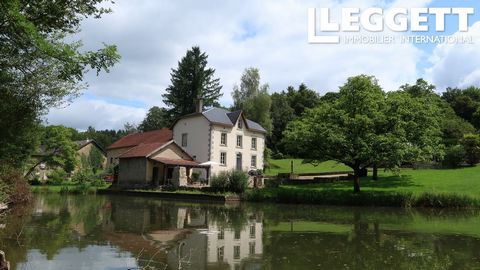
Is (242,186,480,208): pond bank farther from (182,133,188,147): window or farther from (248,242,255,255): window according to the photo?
(182,133,188,147): window

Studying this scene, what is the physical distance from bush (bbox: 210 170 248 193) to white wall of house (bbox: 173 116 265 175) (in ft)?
36.8

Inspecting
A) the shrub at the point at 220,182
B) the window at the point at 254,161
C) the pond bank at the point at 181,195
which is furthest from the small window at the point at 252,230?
the window at the point at 254,161

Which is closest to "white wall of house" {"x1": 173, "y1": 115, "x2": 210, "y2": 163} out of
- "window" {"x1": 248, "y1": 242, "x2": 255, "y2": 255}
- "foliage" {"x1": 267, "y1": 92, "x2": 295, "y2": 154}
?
"foliage" {"x1": 267, "y1": 92, "x2": 295, "y2": 154}

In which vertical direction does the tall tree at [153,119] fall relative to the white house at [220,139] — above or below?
above

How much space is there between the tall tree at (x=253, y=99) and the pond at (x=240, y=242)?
40231 millimetres

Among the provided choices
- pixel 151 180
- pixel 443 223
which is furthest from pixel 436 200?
pixel 151 180

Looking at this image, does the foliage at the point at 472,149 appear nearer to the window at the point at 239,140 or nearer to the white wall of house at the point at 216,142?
the white wall of house at the point at 216,142

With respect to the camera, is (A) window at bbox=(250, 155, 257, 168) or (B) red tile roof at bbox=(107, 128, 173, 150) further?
(B) red tile roof at bbox=(107, 128, 173, 150)

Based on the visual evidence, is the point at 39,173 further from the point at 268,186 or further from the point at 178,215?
the point at 178,215

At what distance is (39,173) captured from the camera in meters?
61.6

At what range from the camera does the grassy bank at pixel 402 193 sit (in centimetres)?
2494

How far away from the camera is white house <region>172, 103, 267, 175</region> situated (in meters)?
44.9

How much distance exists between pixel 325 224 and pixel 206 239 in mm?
6124

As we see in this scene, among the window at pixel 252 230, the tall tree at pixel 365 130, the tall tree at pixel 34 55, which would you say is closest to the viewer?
the tall tree at pixel 34 55
